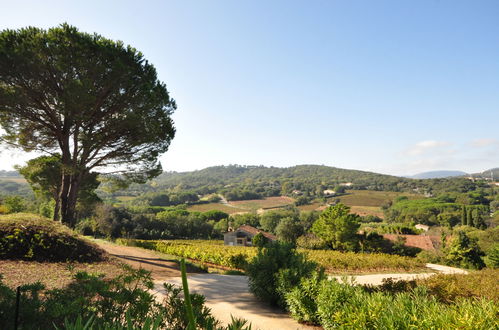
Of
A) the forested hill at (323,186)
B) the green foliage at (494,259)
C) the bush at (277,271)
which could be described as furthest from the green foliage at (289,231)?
the forested hill at (323,186)

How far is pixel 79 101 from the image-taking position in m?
11.6

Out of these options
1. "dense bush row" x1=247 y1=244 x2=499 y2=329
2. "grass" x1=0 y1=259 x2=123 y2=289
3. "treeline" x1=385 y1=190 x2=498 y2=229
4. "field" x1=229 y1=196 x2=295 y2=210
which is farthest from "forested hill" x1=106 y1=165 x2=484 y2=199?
"dense bush row" x1=247 y1=244 x2=499 y2=329

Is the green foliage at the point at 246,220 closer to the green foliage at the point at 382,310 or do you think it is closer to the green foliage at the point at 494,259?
the green foliage at the point at 494,259

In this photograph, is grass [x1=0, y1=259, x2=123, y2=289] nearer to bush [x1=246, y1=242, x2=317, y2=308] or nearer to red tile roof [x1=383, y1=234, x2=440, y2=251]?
bush [x1=246, y1=242, x2=317, y2=308]

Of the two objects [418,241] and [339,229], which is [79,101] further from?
Result: [418,241]

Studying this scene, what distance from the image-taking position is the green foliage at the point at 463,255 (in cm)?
2248

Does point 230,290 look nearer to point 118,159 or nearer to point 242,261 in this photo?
point 242,261

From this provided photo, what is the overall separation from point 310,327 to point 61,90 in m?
14.0

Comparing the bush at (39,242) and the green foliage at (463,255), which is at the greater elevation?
the bush at (39,242)

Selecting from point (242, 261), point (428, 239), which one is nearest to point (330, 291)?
point (242, 261)

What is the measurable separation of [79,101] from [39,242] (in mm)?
5926

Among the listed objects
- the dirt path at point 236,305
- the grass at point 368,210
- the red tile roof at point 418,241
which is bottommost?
the grass at point 368,210

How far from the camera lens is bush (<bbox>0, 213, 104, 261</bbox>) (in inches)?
366

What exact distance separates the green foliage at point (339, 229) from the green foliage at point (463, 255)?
8.07m
